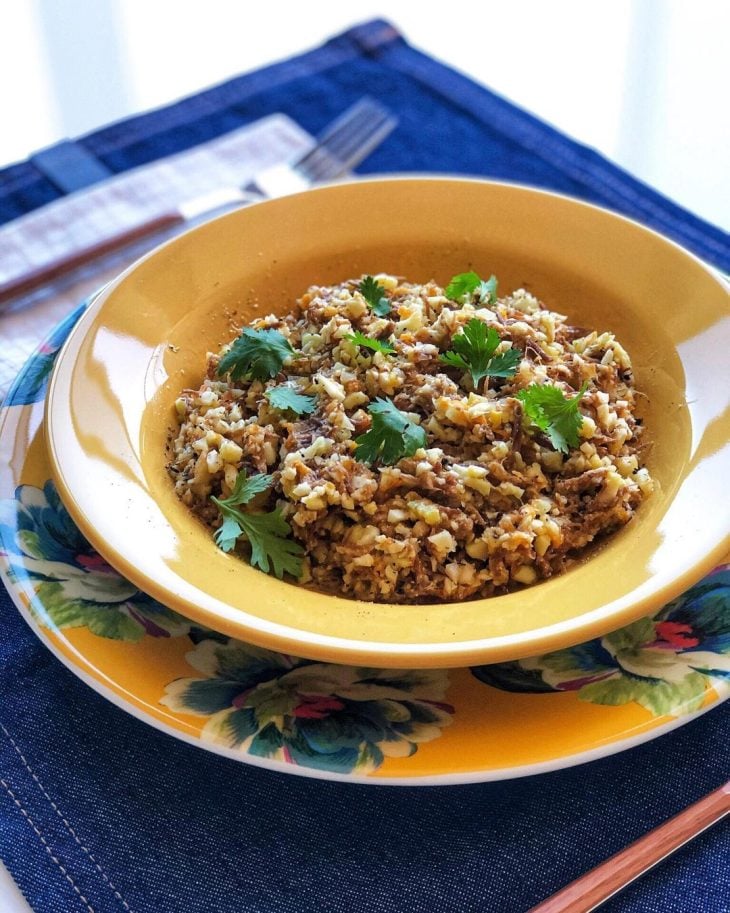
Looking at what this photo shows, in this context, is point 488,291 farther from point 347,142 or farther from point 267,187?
point 347,142

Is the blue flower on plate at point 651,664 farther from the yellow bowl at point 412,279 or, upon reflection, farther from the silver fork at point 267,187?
the silver fork at point 267,187

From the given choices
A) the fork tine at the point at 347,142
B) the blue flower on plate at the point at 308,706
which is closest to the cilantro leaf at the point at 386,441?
the blue flower on plate at the point at 308,706

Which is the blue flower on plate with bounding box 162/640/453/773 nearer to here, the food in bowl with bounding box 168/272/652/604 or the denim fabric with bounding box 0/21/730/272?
the food in bowl with bounding box 168/272/652/604

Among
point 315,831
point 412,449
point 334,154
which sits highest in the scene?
point 412,449

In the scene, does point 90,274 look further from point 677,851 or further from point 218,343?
point 677,851

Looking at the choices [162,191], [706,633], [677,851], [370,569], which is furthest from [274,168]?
[677,851]

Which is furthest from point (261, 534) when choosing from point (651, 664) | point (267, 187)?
point (267, 187)
